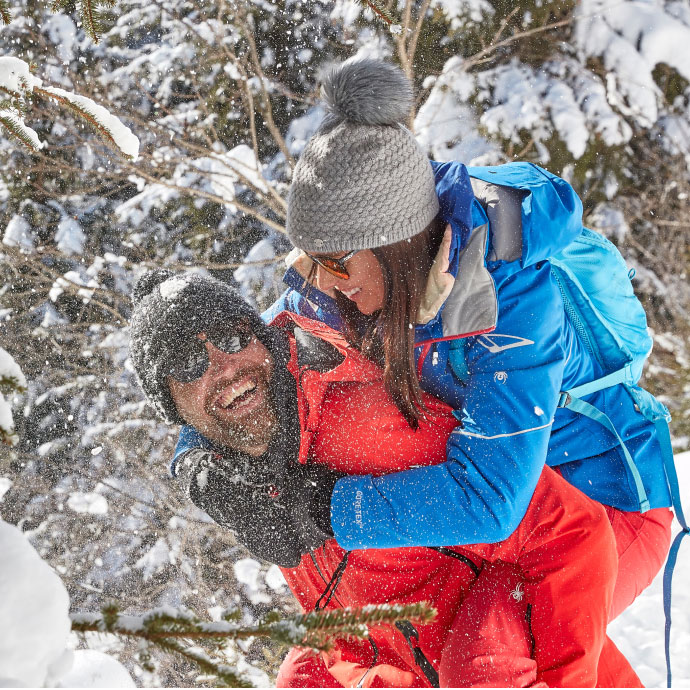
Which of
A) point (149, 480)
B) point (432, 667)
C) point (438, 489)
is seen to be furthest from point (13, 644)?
point (149, 480)

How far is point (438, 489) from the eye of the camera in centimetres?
180

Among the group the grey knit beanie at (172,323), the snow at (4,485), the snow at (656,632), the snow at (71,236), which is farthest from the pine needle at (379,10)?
the snow at (4,485)

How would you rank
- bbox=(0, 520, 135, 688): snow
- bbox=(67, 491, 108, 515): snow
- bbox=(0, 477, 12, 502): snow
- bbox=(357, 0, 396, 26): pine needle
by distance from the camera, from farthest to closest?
bbox=(0, 477, 12, 502): snow
bbox=(67, 491, 108, 515): snow
bbox=(357, 0, 396, 26): pine needle
bbox=(0, 520, 135, 688): snow

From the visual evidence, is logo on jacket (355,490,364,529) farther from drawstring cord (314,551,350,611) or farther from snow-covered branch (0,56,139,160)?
snow-covered branch (0,56,139,160)

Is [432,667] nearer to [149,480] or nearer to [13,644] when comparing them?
[13,644]

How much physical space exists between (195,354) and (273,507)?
57cm

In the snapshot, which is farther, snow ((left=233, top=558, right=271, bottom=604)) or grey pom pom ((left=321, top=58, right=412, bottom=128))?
snow ((left=233, top=558, right=271, bottom=604))

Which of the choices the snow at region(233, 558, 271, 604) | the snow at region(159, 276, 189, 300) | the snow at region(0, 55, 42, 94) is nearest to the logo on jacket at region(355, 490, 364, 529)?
the snow at region(159, 276, 189, 300)

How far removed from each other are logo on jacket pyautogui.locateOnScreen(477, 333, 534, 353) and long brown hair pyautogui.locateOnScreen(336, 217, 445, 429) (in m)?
0.22

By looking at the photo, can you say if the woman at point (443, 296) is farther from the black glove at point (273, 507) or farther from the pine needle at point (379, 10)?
the pine needle at point (379, 10)

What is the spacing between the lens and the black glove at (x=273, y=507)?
1901 mm

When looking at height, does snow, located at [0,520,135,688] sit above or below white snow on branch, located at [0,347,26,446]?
below

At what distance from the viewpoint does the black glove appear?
1.90 meters

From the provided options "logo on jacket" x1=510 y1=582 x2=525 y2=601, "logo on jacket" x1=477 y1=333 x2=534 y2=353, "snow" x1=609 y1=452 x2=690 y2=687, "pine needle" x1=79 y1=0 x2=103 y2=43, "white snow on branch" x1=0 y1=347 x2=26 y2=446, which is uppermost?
"pine needle" x1=79 y1=0 x2=103 y2=43
